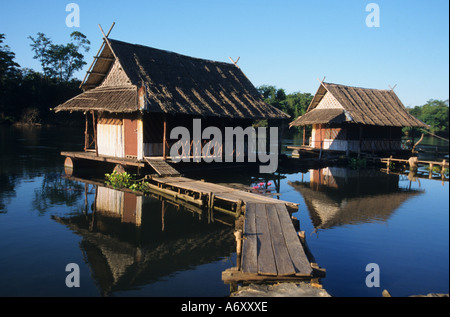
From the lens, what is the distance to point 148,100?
52.5 ft

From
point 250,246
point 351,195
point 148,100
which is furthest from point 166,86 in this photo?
point 250,246

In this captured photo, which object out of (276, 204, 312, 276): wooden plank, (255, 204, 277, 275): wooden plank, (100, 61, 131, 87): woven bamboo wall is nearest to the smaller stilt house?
(100, 61, 131, 87): woven bamboo wall

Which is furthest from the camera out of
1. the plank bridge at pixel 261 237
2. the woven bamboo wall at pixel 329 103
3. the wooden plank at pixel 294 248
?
the woven bamboo wall at pixel 329 103

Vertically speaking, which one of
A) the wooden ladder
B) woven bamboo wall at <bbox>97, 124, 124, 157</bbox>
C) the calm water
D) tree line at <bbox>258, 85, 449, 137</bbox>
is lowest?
the calm water

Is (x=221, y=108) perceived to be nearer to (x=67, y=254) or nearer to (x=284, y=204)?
(x=284, y=204)

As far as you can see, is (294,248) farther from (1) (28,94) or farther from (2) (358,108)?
(1) (28,94)

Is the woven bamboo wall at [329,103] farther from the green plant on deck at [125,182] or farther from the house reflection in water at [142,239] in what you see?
the house reflection in water at [142,239]

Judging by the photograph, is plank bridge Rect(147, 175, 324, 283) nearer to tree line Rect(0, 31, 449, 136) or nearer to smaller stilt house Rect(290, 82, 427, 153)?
smaller stilt house Rect(290, 82, 427, 153)

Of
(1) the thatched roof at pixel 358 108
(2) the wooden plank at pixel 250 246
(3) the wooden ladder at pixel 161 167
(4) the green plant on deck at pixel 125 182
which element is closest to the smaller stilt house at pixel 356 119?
(1) the thatched roof at pixel 358 108

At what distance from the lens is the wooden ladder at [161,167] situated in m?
15.9

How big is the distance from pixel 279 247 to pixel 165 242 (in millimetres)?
3370

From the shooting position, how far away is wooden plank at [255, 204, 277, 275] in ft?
22.0

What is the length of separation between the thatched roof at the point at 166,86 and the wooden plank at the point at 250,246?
810 cm

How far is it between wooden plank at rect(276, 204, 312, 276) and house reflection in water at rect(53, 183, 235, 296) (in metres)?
1.57
